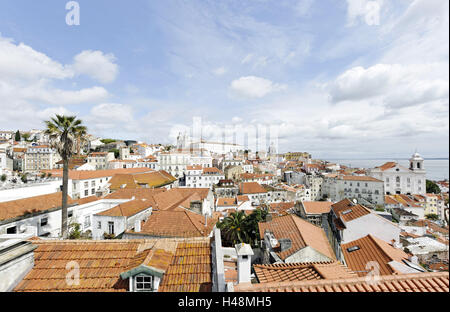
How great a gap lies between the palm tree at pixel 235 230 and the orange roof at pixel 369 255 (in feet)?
27.8

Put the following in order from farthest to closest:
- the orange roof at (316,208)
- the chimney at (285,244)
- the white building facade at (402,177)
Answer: the white building facade at (402,177)
the orange roof at (316,208)
the chimney at (285,244)

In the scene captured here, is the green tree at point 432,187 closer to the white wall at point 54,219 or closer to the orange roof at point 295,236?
the orange roof at point 295,236

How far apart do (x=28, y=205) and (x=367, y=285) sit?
18.6 metres

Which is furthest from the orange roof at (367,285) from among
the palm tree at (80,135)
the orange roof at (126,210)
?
the palm tree at (80,135)

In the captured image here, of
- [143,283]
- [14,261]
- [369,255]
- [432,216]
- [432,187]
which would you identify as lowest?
[432,216]

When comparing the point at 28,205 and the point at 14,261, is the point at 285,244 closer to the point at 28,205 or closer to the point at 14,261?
the point at 14,261

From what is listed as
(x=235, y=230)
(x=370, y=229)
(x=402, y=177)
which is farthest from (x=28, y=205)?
(x=402, y=177)

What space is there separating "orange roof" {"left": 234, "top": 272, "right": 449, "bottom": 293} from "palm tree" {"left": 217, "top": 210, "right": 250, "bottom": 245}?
50.8ft

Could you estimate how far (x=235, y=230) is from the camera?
1838 cm

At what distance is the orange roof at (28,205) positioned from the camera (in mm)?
11602

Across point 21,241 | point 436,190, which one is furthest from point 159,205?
point 436,190
